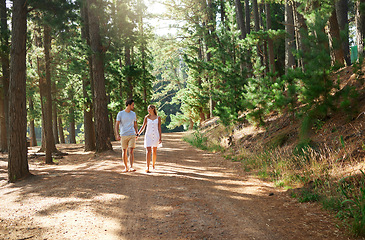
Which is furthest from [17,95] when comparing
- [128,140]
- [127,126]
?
[128,140]

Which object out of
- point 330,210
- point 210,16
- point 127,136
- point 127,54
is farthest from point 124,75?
point 330,210

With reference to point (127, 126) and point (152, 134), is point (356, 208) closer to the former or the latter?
point (152, 134)

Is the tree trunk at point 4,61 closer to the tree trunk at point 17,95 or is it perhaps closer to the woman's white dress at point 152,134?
the tree trunk at point 17,95

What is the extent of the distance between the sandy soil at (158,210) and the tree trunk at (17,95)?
48.2 inches

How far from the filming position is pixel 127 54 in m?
24.2

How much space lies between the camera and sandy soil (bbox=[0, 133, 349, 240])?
3.68 m

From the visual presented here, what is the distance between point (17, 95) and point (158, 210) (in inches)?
Answer: 248

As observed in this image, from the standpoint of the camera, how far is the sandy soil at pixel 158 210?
12.1 ft

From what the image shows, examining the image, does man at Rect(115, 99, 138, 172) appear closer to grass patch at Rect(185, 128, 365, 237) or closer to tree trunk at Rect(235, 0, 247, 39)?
grass patch at Rect(185, 128, 365, 237)

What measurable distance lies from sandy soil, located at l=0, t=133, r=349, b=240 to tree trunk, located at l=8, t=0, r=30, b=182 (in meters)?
1.22

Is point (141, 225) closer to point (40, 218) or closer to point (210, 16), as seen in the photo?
point (40, 218)

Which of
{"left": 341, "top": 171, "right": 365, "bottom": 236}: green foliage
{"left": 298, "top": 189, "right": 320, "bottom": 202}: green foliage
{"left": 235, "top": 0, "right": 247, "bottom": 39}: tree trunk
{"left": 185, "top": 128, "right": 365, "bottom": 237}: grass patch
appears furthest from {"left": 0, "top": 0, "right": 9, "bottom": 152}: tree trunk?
{"left": 341, "top": 171, "right": 365, "bottom": 236}: green foliage

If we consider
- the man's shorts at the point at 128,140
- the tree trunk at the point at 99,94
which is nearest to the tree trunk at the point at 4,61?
the tree trunk at the point at 99,94

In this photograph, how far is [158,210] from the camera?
4.64 m
